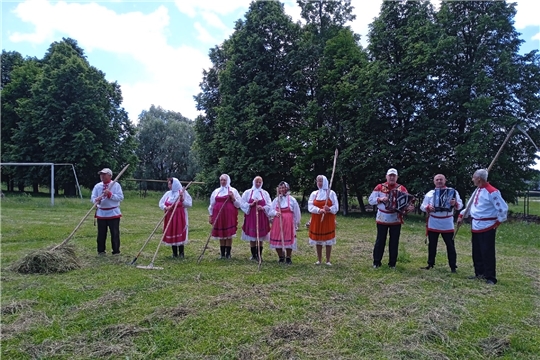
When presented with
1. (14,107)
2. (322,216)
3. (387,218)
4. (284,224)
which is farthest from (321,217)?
(14,107)

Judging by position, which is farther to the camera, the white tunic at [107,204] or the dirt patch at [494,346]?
the white tunic at [107,204]

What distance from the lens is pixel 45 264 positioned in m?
7.13

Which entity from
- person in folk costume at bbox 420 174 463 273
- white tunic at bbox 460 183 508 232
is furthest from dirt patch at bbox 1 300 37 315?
white tunic at bbox 460 183 508 232

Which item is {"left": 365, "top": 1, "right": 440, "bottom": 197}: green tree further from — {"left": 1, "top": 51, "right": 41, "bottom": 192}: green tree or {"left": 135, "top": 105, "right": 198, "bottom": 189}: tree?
{"left": 135, "top": 105, "right": 198, "bottom": 189}: tree

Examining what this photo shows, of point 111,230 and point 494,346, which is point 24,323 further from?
point 494,346

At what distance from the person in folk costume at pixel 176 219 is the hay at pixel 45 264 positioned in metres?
1.89

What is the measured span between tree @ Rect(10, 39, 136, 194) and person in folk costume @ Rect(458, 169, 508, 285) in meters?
26.1

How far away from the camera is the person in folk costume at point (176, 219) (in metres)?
8.59

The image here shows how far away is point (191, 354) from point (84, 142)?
27.0 metres

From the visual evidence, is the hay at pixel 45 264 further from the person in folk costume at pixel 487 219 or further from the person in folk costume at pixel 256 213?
the person in folk costume at pixel 487 219

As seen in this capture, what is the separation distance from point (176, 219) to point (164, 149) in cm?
3862

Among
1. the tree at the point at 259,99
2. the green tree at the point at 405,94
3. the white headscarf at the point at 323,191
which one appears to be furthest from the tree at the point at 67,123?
the white headscarf at the point at 323,191

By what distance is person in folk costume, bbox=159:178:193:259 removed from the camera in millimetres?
8594

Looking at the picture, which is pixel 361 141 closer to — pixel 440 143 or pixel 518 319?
pixel 440 143
